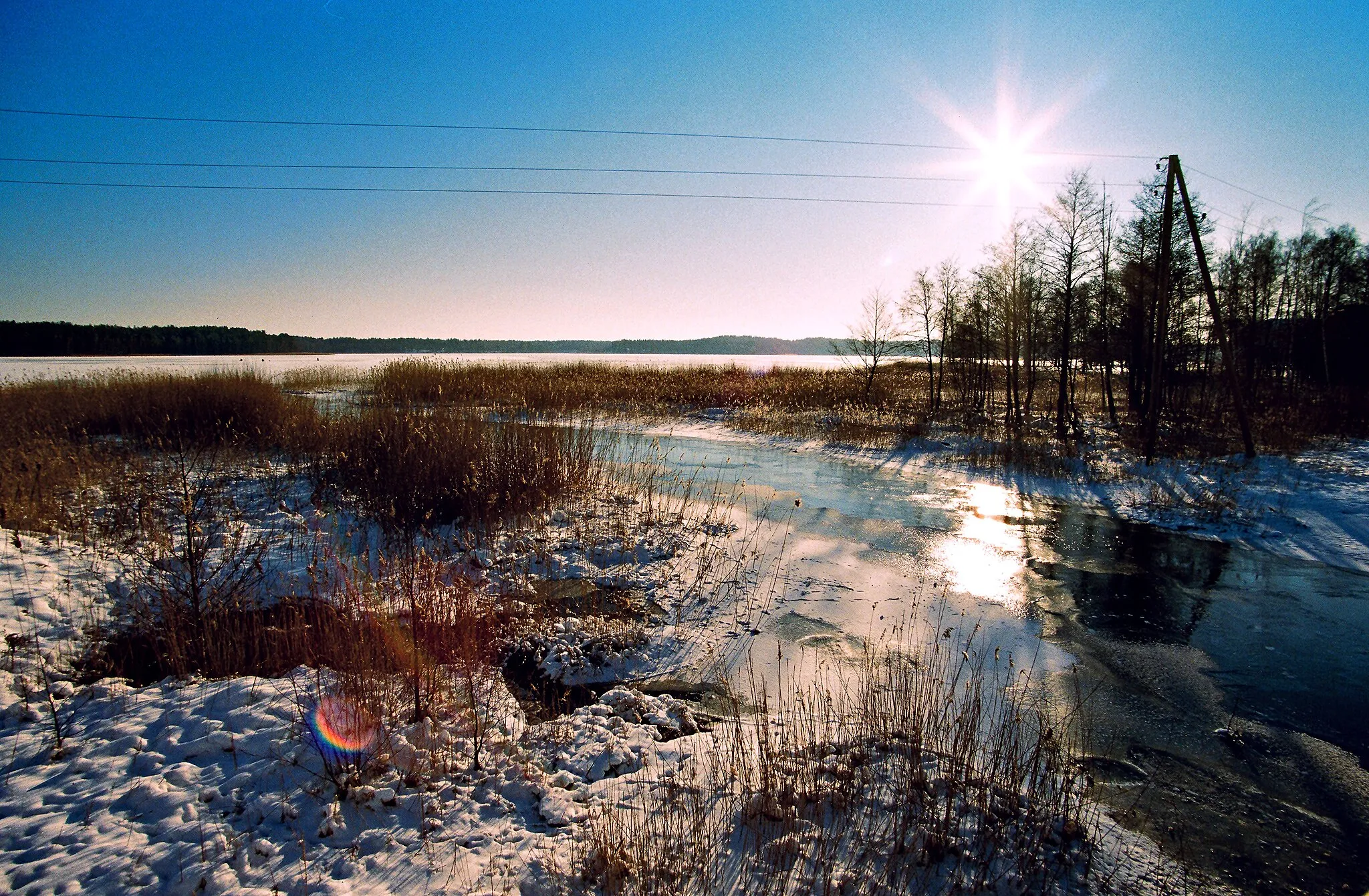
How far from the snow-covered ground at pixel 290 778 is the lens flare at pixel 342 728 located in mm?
50

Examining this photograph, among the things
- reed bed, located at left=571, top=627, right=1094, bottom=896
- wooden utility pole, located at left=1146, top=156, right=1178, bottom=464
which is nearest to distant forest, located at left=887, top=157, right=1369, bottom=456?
wooden utility pole, located at left=1146, top=156, right=1178, bottom=464

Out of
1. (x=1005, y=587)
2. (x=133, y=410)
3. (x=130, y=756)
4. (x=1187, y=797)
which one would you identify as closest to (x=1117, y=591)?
(x=1005, y=587)

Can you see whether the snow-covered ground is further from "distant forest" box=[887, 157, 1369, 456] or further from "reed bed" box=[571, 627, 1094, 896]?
"distant forest" box=[887, 157, 1369, 456]

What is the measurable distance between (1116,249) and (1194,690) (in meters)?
19.8

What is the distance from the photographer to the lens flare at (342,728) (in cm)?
335

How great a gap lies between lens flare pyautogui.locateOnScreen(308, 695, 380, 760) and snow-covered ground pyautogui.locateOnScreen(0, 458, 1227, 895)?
0.16 ft

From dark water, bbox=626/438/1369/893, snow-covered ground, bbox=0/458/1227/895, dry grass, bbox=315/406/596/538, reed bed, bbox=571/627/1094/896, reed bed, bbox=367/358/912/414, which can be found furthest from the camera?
reed bed, bbox=367/358/912/414

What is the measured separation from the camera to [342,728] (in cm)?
351

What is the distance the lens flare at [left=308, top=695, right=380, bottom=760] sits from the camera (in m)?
3.35

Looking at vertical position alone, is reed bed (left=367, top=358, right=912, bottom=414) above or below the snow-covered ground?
above

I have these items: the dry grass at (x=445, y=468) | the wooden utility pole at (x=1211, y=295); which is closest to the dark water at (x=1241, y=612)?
the wooden utility pole at (x=1211, y=295)

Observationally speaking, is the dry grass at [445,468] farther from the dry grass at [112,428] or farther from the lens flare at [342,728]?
the lens flare at [342,728]

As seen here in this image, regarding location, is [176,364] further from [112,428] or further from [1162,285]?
[1162,285]

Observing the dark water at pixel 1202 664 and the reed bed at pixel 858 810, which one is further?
the dark water at pixel 1202 664
